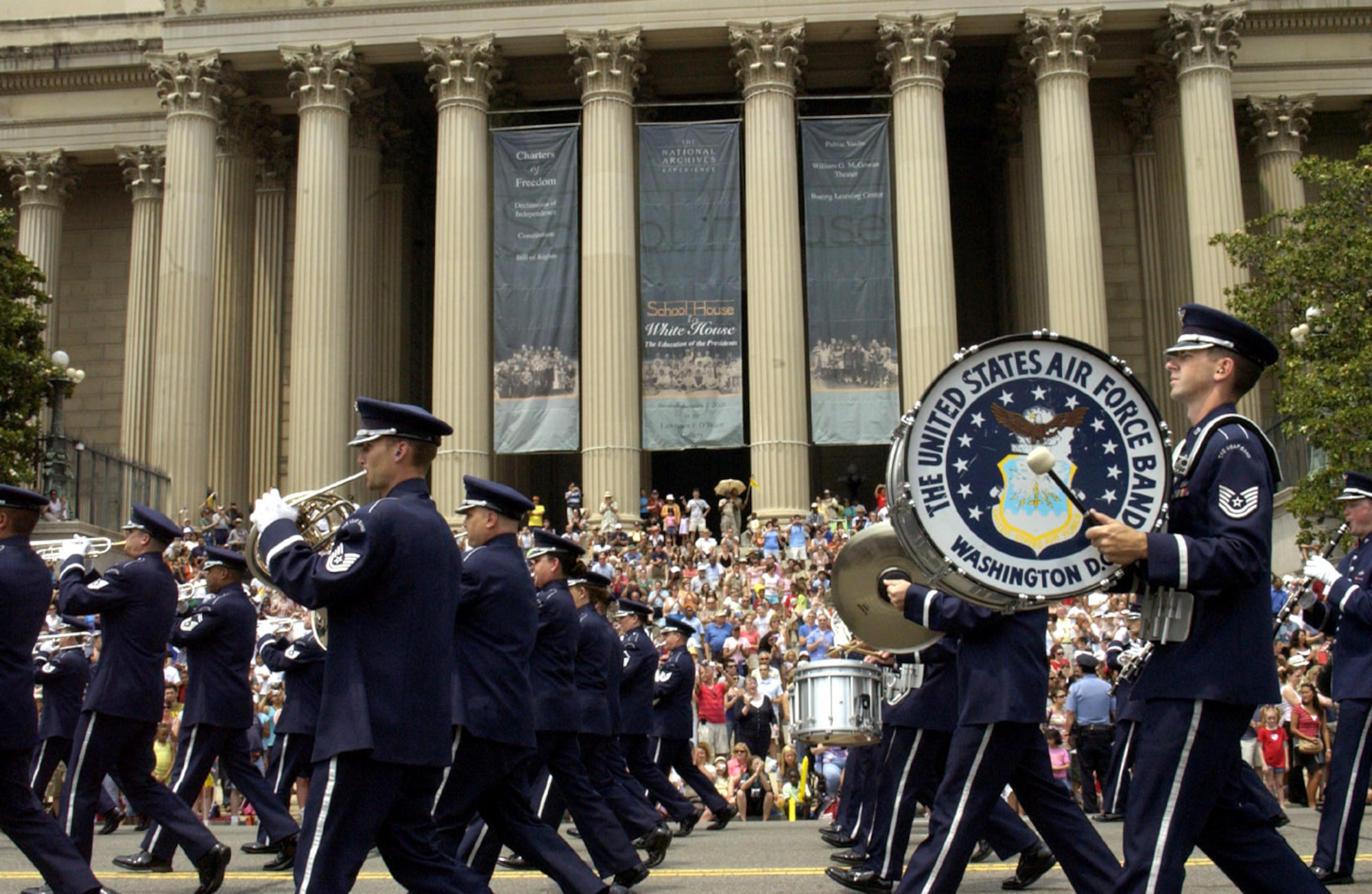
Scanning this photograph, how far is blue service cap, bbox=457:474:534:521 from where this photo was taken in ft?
27.7

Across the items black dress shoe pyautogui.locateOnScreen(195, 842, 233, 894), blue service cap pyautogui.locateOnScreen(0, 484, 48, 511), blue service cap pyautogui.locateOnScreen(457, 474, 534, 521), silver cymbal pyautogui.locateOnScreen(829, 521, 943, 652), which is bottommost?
black dress shoe pyautogui.locateOnScreen(195, 842, 233, 894)

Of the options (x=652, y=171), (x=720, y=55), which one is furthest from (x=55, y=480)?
(x=720, y=55)

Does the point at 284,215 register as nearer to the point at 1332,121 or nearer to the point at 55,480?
the point at 55,480

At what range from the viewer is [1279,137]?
38469 mm

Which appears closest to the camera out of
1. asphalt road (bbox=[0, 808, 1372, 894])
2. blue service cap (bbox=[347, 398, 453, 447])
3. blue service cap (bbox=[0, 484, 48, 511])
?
blue service cap (bbox=[347, 398, 453, 447])

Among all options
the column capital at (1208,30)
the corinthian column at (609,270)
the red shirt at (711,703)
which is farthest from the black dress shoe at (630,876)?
the column capital at (1208,30)

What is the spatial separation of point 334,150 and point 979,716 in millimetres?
31314

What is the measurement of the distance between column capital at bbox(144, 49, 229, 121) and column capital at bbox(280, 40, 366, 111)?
6.10 ft

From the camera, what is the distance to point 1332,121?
40.9 m

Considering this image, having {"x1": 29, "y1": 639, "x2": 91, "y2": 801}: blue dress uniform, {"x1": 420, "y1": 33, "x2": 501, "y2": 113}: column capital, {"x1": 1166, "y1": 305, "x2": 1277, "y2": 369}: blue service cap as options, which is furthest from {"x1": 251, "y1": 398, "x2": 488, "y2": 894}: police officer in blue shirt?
{"x1": 420, "y1": 33, "x2": 501, "y2": 113}: column capital

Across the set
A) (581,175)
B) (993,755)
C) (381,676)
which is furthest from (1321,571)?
(581,175)

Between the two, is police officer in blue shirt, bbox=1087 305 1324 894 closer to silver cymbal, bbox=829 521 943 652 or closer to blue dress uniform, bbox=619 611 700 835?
silver cymbal, bbox=829 521 943 652

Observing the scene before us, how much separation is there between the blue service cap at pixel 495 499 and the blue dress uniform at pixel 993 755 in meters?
2.25

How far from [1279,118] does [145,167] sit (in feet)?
96.3
